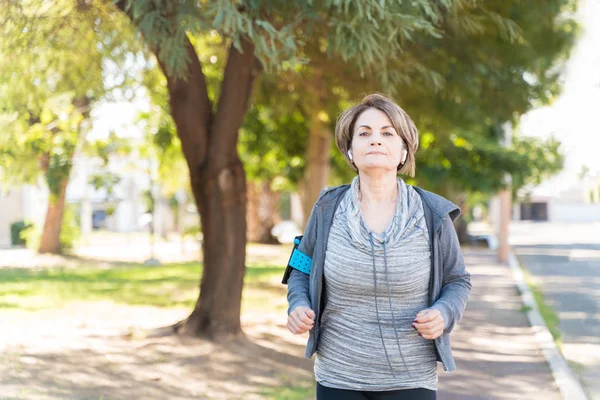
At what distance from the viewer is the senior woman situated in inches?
112

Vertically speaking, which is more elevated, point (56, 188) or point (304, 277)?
point (56, 188)

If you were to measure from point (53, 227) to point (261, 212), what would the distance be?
1277cm

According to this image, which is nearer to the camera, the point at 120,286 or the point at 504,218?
the point at 120,286

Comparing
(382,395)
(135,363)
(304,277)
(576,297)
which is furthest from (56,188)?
(382,395)

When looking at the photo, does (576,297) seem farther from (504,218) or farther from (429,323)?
(429,323)

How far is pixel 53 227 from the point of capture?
86.6ft

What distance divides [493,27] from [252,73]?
3143mm

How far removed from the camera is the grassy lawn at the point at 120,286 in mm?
14445

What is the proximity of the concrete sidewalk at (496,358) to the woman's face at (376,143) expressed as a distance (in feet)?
15.3

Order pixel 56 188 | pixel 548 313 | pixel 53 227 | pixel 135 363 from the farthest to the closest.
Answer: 1. pixel 53 227
2. pixel 56 188
3. pixel 548 313
4. pixel 135 363

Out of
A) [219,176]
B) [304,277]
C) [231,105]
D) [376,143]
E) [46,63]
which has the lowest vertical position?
[304,277]

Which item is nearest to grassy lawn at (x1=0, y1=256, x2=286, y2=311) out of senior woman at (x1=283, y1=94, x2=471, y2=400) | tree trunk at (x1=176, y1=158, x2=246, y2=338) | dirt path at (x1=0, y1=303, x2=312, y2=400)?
dirt path at (x1=0, y1=303, x2=312, y2=400)

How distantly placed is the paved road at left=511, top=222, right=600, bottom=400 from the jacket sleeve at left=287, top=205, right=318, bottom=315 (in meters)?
5.00

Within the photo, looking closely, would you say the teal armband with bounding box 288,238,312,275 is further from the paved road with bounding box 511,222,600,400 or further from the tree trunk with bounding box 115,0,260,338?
the tree trunk with bounding box 115,0,260,338
